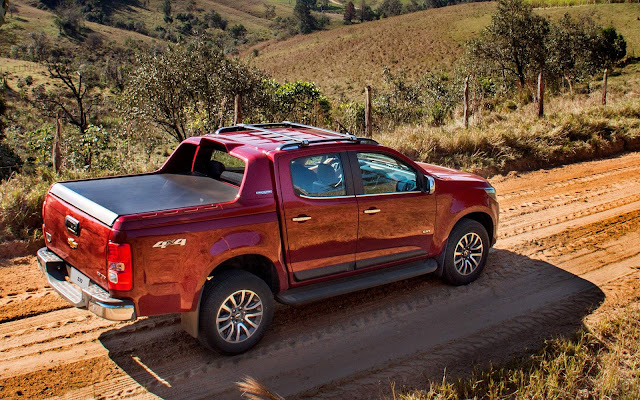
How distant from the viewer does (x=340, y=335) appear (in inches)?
209

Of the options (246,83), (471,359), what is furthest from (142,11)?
(471,359)

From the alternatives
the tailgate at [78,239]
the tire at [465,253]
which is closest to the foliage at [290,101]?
the tire at [465,253]

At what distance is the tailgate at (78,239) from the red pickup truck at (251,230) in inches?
0.5

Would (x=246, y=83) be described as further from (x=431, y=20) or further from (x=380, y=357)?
(x=431, y=20)

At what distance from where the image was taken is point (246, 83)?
2317 centimetres

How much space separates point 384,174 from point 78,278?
3.07 meters

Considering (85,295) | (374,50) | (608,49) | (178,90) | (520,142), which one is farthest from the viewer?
(374,50)

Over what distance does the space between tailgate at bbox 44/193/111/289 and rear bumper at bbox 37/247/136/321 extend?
0.07 meters

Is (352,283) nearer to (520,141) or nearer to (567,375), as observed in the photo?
(567,375)

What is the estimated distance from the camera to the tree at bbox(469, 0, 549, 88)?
39188 millimetres

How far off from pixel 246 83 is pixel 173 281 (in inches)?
776

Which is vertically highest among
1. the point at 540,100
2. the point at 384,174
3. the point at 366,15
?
the point at 366,15

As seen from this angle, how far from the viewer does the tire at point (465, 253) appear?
20.5ft

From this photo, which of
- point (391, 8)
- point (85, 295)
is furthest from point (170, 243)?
point (391, 8)
